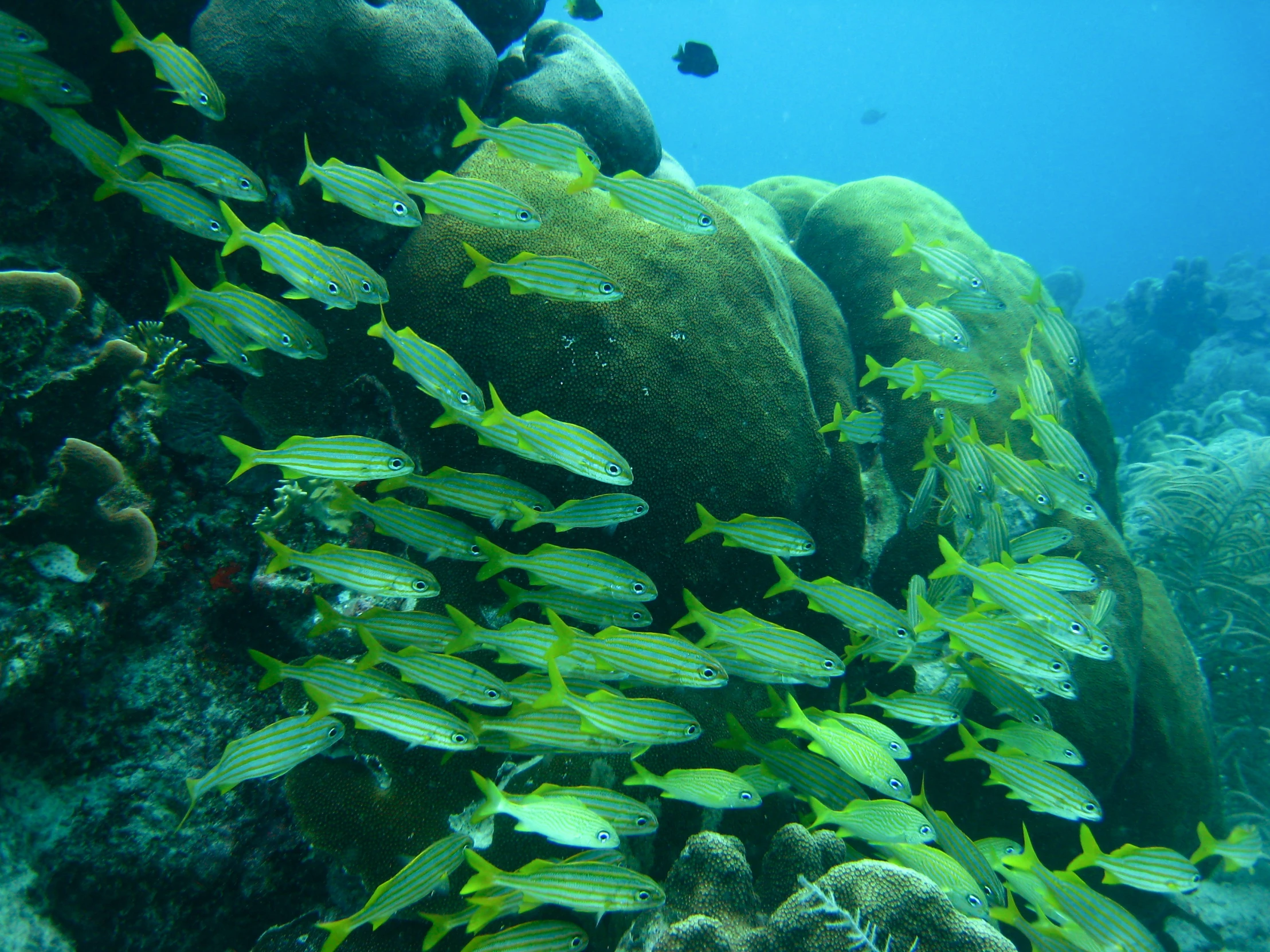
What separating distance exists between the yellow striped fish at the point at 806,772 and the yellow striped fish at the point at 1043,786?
0.79 m

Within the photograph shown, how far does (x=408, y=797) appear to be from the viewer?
2902 mm

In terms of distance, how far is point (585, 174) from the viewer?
3109 millimetres

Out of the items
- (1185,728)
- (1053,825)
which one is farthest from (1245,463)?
(1053,825)

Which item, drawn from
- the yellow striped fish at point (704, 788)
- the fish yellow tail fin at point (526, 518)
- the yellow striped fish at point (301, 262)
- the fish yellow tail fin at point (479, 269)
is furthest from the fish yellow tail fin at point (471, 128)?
the yellow striped fish at point (704, 788)

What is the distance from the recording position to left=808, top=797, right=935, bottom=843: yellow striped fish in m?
2.68

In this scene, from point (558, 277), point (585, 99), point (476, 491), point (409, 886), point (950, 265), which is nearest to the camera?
point (409, 886)

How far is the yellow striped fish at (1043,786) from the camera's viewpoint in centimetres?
294

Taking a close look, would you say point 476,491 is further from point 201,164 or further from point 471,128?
point 201,164

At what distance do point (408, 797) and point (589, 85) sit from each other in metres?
6.02

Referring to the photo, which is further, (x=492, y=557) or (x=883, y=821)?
(x=492, y=557)

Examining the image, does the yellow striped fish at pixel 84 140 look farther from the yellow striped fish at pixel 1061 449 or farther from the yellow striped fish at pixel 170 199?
the yellow striped fish at pixel 1061 449

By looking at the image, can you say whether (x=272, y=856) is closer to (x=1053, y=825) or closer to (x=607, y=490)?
(x=607, y=490)

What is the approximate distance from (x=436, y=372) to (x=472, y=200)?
1.06 metres

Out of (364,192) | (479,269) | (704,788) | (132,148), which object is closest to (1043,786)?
(704,788)
